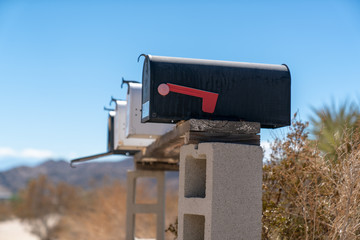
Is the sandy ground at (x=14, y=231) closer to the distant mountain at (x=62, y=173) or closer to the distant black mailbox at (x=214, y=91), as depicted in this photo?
the distant black mailbox at (x=214, y=91)

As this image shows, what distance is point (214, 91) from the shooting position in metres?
4.79

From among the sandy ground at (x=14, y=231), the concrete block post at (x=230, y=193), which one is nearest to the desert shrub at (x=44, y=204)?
the sandy ground at (x=14, y=231)

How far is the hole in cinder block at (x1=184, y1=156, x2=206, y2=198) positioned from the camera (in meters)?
4.86

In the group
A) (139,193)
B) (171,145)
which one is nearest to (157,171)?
(171,145)

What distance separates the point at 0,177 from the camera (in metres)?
58.3

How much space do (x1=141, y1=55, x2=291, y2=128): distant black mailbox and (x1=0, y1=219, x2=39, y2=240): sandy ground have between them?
18.4 metres

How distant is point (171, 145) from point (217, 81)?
174cm

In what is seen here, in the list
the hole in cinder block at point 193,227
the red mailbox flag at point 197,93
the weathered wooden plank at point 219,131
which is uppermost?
the red mailbox flag at point 197,93

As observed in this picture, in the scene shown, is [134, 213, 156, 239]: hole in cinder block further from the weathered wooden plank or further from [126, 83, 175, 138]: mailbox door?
the weathered wooden plank

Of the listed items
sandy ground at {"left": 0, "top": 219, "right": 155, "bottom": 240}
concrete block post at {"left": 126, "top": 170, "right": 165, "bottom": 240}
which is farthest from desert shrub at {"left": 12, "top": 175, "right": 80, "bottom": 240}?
concrete block post at {"left": 126, "top": 170, "right": 165, "bottom": 240}

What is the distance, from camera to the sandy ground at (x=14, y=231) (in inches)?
858

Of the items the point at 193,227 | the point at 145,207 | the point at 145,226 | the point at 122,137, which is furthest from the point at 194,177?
the point at 145,226

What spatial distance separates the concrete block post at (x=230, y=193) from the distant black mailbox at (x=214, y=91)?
1.24 ft

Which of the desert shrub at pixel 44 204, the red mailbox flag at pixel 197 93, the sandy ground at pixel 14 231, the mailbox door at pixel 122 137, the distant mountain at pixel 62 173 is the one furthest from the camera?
the distant mountain at pixel 62 173
